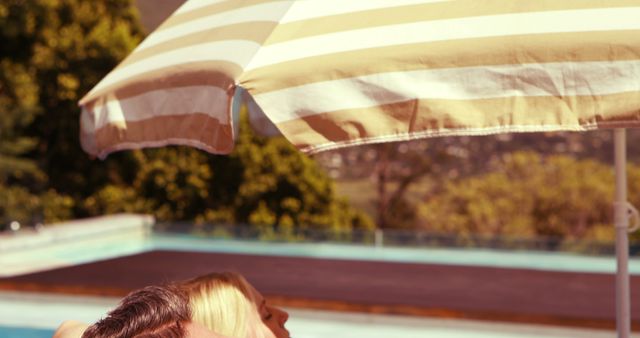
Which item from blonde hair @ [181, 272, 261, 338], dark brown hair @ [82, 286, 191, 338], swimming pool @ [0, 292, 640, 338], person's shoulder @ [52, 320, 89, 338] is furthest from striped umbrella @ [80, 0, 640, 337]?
swimming pool @ [0, 292, 640, 338]

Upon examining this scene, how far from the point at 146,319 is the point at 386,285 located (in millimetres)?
6519

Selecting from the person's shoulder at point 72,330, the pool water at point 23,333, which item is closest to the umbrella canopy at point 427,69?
the person's shoulder at point 72,330

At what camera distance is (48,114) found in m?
15.0

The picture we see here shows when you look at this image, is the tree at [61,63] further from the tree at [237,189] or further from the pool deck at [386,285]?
the pool deck at [386,285]

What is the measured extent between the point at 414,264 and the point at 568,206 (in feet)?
29.1

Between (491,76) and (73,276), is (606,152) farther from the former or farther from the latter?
(491,76)

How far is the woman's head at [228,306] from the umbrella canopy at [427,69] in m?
0.41

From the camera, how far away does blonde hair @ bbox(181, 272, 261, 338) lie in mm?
2518

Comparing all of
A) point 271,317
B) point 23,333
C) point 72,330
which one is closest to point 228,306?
point 271,317

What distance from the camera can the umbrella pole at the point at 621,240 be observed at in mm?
3014

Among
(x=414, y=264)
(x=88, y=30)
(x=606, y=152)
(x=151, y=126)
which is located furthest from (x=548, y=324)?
(x=606, y=152)

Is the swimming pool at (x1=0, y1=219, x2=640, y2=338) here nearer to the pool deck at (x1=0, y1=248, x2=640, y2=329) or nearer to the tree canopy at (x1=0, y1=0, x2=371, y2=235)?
the pool deck at (x1=0, y1=248, x2=640, y2=329)

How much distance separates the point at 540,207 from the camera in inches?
690

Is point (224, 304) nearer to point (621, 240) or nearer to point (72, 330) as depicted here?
point (72, 330)
